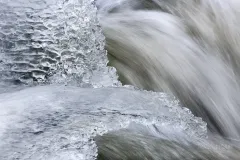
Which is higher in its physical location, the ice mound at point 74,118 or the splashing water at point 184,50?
the splashing water at point 184,50

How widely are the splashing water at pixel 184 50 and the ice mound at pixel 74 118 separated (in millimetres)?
404

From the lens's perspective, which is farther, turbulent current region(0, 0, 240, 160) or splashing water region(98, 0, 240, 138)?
splashing water region(98, 0, 240, 138)

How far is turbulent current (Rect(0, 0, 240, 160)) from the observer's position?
71.5 inches

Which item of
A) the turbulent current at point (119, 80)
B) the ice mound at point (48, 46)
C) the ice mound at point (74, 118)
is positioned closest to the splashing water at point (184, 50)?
the turbulent current at point (119, 80)

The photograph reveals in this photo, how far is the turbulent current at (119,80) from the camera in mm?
1816

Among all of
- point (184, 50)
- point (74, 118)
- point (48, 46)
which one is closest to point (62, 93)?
point (74, 118)

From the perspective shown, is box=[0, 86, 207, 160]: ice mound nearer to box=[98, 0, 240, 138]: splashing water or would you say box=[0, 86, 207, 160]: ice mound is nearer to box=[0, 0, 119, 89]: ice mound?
box=[0, 0, 119, 89]: ice mound

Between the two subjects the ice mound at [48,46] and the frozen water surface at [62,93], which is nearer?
the frozen water surface at [62,93]

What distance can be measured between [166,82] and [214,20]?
0.72 meters

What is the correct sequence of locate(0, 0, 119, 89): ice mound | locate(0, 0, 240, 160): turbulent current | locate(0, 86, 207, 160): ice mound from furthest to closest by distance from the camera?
1. locate(0, 0, 119, 89): ice mound
2. locate(0, 0, 240, 160): turbulent current
3. locate(0, 86, 207, 160): ice mound

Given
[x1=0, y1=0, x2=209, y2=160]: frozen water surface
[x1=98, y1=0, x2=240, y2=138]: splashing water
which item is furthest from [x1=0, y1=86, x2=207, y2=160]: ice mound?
[x1=98, y1=0, x2=240, y2=138]: splashing water

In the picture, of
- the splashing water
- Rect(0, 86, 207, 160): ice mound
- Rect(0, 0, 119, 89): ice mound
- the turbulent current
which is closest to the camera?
Rect(0, 86, 207, 160): ice mound

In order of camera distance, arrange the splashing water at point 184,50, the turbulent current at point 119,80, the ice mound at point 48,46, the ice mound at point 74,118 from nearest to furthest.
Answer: the ice mound at point 74,118, the turbulent current at point 119,80, the ice mound at point 48,46, the splashing water at point 184,50

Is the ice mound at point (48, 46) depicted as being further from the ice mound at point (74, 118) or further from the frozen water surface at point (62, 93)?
the ice mound at point (74, 118)
